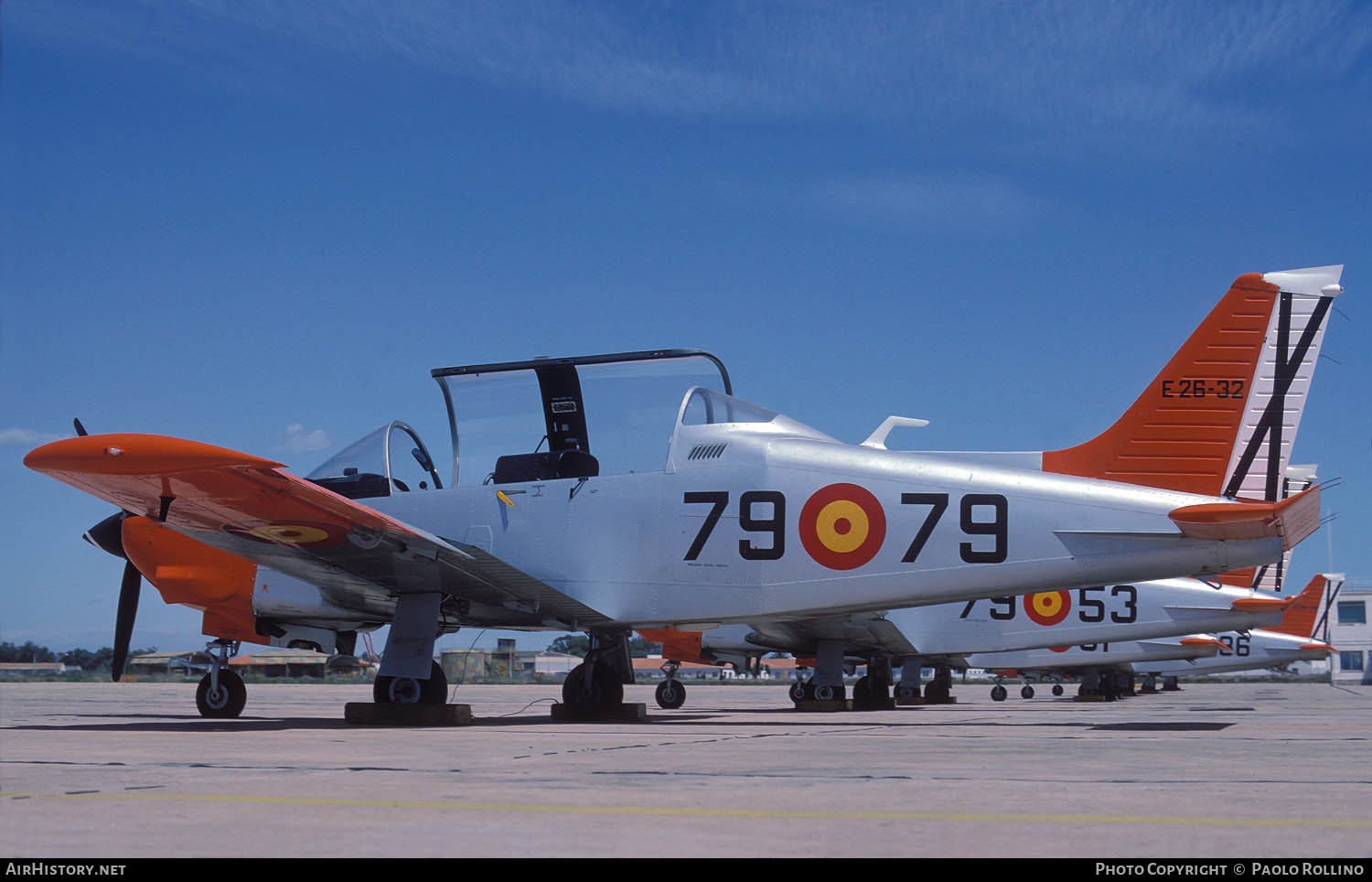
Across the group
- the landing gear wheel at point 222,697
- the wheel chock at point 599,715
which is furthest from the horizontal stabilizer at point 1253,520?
the landing gear wheel at point 222,697

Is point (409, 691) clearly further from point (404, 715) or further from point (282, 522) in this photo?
point (282, 522)

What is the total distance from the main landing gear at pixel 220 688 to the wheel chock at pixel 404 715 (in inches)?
63.5

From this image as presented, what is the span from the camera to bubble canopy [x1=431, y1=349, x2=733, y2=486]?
522 inches

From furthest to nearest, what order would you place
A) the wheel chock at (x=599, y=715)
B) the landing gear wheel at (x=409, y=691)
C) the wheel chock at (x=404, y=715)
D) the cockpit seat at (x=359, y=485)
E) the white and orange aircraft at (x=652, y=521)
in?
the cockpit seat at (x=359, y=485) < the wheel chock at (x=599, y=715) < the landing gear wheel at (x=409, y=691) < the wheel chock at (x=404, y=715) < the white and orange aircraft at (x=652, y=521)

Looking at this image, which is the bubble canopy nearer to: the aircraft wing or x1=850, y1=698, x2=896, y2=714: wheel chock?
the aircraft wing

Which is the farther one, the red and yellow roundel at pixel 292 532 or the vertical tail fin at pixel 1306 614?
the vertical tail fin at pixel 1306 614

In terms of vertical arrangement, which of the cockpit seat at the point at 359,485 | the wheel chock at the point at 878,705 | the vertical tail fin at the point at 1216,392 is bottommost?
the wheel chock at the point at 878,705

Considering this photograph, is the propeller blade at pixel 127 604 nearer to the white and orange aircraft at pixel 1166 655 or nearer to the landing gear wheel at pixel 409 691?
the landing gear wheel at pixel 409 691

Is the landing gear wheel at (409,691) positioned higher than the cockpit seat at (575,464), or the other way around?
the cockpit seat at (575,464)

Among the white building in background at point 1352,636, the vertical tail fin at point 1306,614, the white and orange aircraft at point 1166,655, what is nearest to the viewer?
the white and orange aircraft at point 1166,655

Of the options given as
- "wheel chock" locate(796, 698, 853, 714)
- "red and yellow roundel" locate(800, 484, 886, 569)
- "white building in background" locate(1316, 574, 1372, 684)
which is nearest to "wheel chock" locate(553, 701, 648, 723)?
"red and yellow roundel" locate(800, 484, 886, 569)

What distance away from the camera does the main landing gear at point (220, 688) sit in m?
13.5

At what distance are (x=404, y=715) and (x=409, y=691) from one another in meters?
0.28

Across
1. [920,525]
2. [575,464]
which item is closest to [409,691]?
[575,464]
